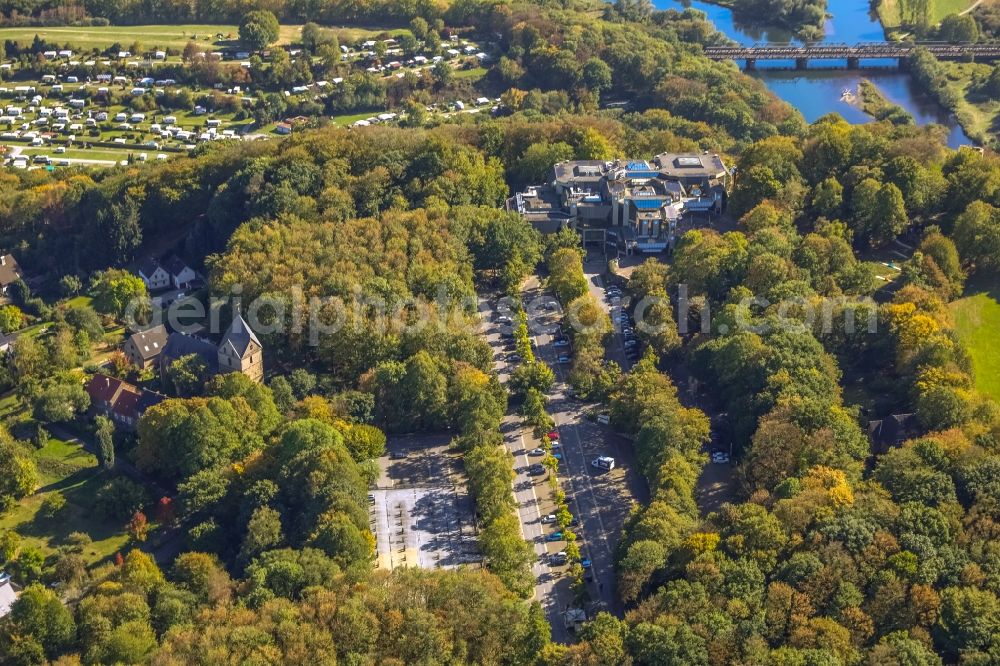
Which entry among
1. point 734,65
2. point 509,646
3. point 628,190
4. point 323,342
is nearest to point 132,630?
point 509,646

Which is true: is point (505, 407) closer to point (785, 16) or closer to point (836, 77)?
point (836, 77)

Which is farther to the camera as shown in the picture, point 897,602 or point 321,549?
point 321,549

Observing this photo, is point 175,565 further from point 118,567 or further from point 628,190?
point 628,190

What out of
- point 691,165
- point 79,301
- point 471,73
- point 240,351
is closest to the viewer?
point 240,351

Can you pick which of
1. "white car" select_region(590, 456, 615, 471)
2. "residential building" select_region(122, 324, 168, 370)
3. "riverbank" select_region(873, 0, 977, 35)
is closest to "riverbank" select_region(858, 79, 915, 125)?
"riverbank" select_region(873, 0, 977, 35)

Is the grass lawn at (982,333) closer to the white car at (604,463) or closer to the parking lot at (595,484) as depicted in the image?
the parking lot at (595,484)

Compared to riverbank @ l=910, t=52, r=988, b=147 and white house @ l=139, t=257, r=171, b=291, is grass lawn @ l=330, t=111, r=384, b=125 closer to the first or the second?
white house @ l=139, t=257, r=171, b=291

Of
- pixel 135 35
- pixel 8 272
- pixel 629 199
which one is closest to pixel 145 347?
pixel 8 272
